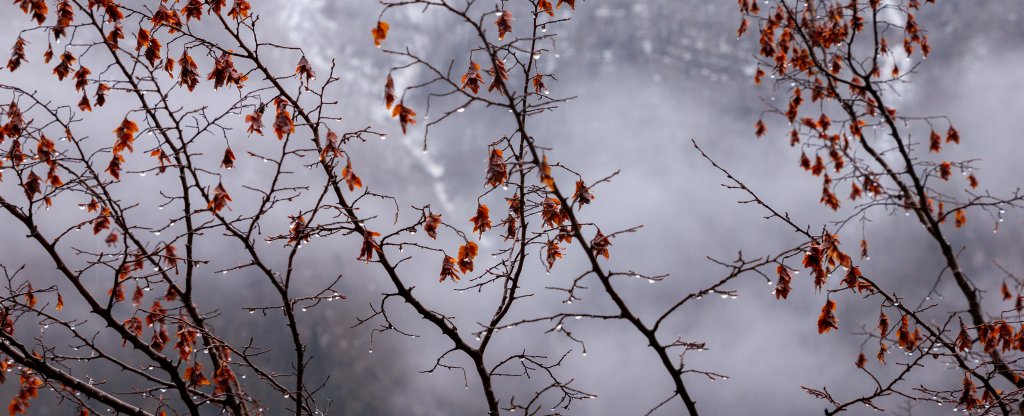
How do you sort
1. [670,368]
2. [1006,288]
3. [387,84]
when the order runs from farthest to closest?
[1006,288], [670,368], [387,84]

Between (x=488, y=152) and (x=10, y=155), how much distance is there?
3.30 meters

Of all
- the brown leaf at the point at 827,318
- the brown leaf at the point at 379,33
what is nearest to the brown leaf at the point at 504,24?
the brown leaf at the point at 379,33

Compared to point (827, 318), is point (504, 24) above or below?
above

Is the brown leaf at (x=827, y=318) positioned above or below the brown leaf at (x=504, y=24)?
below

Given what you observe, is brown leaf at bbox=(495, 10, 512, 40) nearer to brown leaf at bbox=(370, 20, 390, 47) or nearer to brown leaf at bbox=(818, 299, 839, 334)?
brown leaf at bbox=(370, 20, 390, 47)

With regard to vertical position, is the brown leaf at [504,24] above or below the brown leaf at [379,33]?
above

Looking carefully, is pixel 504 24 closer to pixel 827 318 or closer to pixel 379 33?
pixel 379 33

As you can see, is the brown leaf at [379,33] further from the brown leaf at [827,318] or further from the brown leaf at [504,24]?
the brown leaf at [827,318]

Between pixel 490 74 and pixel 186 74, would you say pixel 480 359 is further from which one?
pixel 186 74

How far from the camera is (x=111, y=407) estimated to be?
4.37 meters

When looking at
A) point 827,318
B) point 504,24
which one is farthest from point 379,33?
point 827,318

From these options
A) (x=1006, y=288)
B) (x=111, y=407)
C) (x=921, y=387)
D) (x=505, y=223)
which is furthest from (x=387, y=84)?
(x=1006, y=288)

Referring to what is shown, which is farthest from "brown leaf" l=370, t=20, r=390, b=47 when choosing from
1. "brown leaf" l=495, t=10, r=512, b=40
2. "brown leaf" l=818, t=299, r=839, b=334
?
"brown leaf" l=818, t=299, r=839, b=334

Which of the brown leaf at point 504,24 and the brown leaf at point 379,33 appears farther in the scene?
the brown leaf at point 504,24
